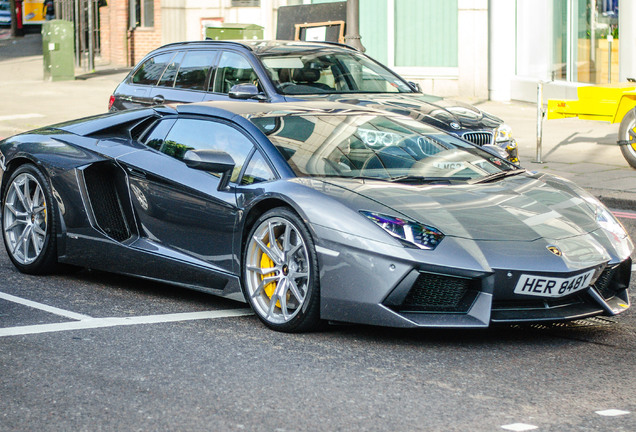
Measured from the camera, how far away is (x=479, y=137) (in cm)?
1071

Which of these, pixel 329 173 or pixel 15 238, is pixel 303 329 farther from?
pixel 15 238

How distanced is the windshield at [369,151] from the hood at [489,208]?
21cm

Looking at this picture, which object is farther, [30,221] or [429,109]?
[429,109]

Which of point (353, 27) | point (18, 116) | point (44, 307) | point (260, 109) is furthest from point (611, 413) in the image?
point (18, 116)

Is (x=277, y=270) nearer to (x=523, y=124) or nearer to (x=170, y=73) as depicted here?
(x=170, y=73)

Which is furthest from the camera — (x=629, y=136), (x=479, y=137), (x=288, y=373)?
(x=629, y=136)

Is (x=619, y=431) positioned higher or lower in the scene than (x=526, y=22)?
lower

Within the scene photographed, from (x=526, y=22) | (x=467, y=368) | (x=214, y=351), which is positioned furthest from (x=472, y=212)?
(x=526, y=22)

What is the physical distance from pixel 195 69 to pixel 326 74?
147 cm

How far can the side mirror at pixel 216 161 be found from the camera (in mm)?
6367

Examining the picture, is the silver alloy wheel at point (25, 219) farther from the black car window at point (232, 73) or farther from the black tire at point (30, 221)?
the black car window at point (232, 73)

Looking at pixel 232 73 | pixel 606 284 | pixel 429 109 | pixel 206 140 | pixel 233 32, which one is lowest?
pixel 606 284

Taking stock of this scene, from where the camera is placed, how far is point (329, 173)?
6.19m

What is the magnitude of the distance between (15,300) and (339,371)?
253 cm
